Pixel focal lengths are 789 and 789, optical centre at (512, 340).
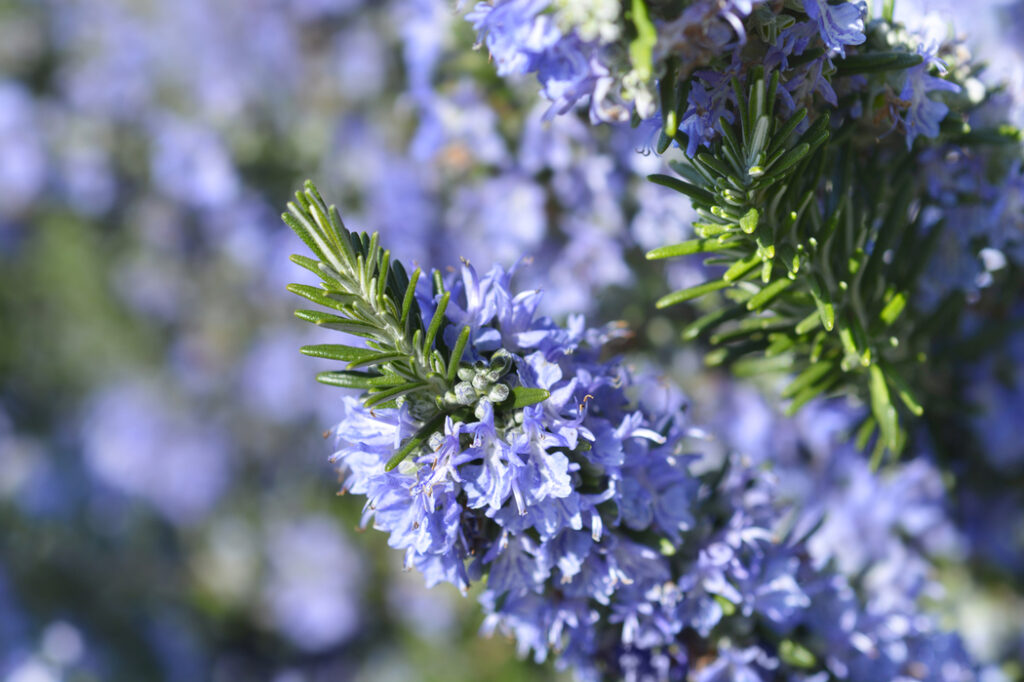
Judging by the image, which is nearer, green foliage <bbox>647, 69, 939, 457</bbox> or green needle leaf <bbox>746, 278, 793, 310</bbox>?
A: green foliage <bbox>647, 69, 939, 457</bbox>

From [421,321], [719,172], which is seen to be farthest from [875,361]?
[421,321]

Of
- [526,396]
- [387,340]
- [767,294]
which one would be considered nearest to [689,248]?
[767,294]

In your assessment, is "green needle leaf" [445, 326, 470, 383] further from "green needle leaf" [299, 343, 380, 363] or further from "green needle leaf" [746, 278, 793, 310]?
"green needle leaf" [746, 278, 793, 310]

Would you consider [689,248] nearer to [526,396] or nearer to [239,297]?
[526,396]

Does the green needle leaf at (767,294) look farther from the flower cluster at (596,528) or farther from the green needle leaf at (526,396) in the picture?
the green needle leaf at (526,396)

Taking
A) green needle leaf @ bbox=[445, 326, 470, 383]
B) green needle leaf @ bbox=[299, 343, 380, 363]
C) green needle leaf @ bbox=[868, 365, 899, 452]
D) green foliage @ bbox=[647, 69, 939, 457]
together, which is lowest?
green needle leaf @ bbox=[868, 365, 899, 452]

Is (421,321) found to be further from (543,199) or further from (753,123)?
(543,199)

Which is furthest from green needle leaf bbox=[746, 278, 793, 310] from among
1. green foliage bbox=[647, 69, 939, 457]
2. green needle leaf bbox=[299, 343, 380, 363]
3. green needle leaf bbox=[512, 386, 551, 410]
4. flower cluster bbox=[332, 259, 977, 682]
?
green needle leaf bbox=[299, 343, 380, 363]
